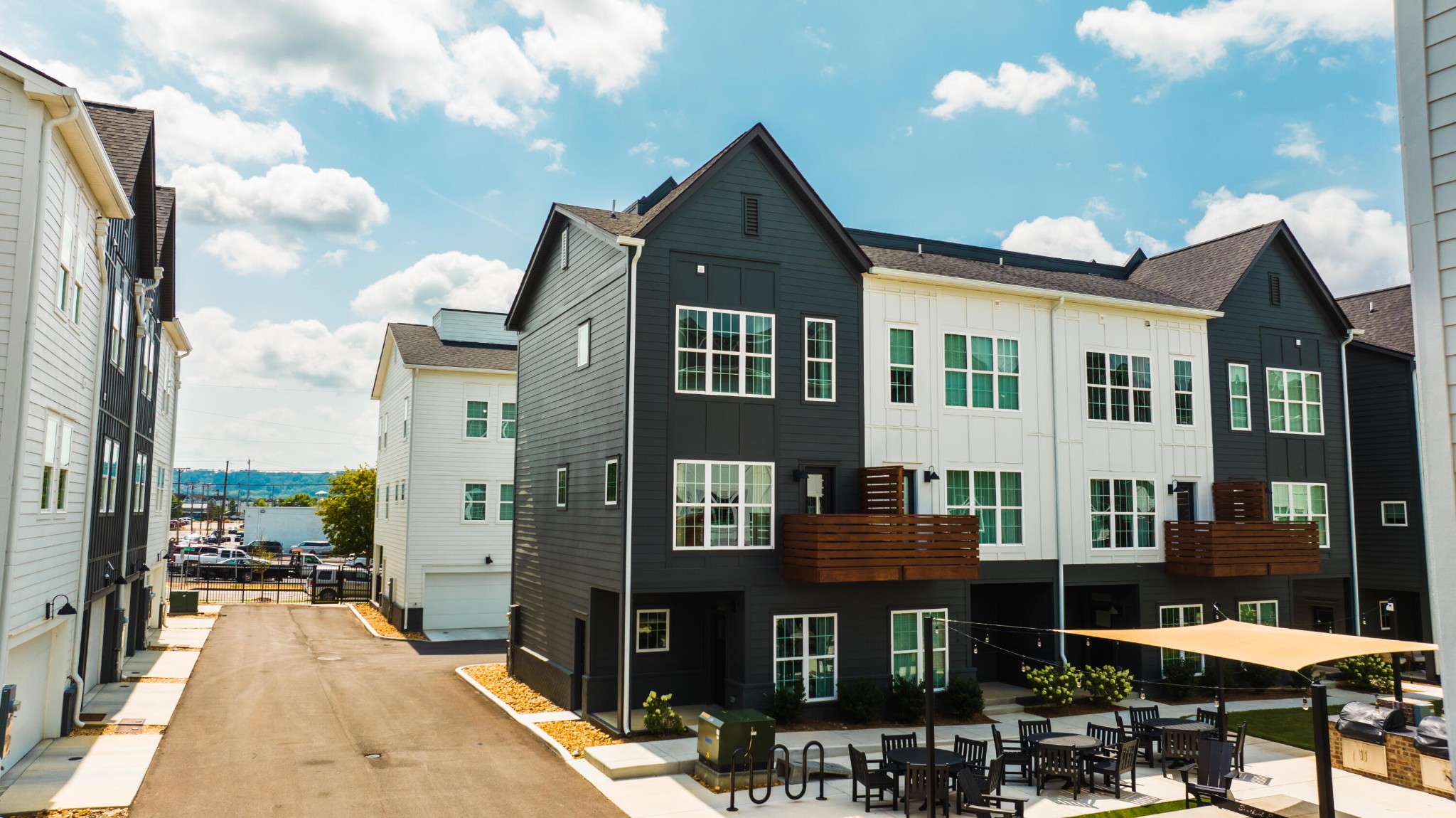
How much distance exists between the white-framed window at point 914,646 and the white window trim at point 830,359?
16.0ft

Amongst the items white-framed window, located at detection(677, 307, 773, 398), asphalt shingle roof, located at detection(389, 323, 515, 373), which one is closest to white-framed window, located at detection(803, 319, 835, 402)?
white-framed window, located at detection(677, 307, 773, 398)

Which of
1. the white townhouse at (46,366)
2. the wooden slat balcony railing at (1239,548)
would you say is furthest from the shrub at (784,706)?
the white townhouse at (46,366)

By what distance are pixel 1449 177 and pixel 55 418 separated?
57.3 feet

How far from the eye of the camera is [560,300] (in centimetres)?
2359

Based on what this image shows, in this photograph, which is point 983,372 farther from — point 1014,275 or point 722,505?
point 722,505

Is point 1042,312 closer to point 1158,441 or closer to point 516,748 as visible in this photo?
point 1158,441

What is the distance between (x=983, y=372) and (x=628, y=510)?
9.48 meters

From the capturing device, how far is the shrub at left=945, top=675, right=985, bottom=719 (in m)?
20.1

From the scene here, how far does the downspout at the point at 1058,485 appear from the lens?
74.6 feet

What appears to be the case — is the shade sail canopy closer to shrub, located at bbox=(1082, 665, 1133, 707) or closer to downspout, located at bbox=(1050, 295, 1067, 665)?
shrub, located at bbox=(1082, 665, 1133, 707)

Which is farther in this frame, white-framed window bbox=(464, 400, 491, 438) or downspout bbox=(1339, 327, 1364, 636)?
white-framed window bbox=(464, 400, 491, 438)

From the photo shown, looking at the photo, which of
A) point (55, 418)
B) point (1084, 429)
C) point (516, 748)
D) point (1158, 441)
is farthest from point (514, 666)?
point (1158, 441)

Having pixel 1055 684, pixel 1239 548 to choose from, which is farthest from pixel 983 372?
pixel 1239 548

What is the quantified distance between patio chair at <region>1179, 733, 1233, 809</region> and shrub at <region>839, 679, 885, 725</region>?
635 centimetres
